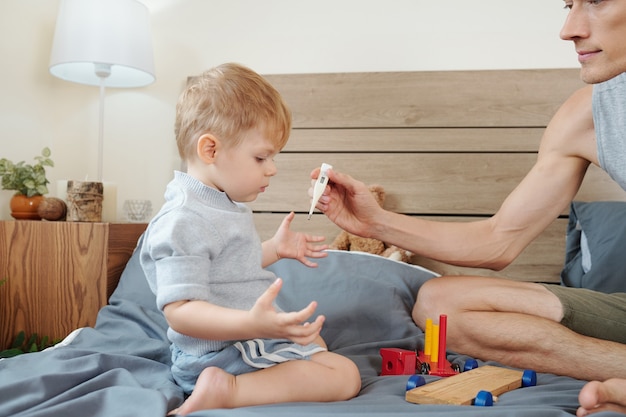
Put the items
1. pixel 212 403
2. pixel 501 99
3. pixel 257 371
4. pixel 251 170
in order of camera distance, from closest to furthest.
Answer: pixel 212 403 → pixel 257 371 → pixel 251 170 → pixel 501 99

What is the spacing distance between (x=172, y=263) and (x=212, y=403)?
0.75 ft

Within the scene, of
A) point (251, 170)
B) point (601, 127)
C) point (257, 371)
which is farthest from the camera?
point (601, 127)

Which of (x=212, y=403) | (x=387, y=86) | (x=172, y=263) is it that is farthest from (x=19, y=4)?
(x=212, y=403)

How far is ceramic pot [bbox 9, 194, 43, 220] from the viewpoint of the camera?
2.08 metres

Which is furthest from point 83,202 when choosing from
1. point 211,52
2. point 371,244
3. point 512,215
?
point 512,215

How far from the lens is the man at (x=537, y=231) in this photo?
1.29 metres

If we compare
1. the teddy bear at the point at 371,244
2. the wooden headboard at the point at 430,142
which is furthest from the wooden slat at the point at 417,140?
the teddy bear at the point at 371,244

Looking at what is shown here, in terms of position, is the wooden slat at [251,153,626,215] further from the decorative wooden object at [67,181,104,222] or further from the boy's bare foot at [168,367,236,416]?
the boy's bare foot at [168,367,236,416]

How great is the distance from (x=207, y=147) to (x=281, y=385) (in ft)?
1.43

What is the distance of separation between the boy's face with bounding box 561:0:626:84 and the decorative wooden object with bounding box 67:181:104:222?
4.70 feet

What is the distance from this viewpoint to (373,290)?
65.0 inches

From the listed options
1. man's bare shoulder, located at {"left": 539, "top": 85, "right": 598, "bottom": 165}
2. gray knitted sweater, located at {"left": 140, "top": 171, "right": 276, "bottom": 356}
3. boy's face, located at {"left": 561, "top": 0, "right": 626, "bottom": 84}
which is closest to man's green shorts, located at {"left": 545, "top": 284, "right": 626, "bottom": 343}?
man's bare shoulder, located at {"left": 539, "top": 85, "right": 598, "bottom": 165}

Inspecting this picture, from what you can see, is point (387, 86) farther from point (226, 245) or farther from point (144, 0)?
point (226, 245)

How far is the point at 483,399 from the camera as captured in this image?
1027 millimetres
